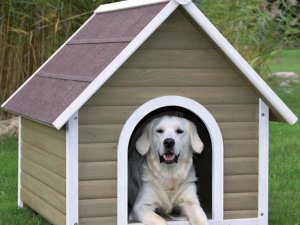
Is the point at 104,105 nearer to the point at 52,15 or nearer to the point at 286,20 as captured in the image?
the point at 52,15

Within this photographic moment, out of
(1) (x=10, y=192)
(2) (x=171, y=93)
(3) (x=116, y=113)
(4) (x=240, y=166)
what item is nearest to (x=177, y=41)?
(2) (x=171, y=93)

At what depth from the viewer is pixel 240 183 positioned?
17.2 ft

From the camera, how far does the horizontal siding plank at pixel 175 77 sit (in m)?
4.99

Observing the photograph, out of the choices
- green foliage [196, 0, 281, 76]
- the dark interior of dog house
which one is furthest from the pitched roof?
green foliage [196, 0, 281, 76]

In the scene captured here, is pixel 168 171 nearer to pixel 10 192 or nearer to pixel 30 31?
pixel 10 192

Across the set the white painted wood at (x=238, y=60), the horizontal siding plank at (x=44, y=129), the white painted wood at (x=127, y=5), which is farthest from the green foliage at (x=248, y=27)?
the white painted wood at (x=238, y=60)

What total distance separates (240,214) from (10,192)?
2327mm

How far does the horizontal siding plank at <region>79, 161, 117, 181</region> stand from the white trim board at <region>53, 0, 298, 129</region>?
1.32ft

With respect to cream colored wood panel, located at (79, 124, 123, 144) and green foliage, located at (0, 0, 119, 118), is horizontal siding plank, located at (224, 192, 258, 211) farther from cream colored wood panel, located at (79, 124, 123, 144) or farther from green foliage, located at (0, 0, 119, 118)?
green foliage, located at (0, 0, 119, 118)

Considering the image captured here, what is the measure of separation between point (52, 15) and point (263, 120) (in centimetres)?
464

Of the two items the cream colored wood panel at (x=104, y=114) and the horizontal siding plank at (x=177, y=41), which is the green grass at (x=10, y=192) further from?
the horizontal siding plank at (x=177, y=41)

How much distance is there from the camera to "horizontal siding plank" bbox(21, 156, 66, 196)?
505 cm

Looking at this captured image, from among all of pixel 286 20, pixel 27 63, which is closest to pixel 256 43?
pixel 286 20

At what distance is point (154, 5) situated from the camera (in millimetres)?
5090
